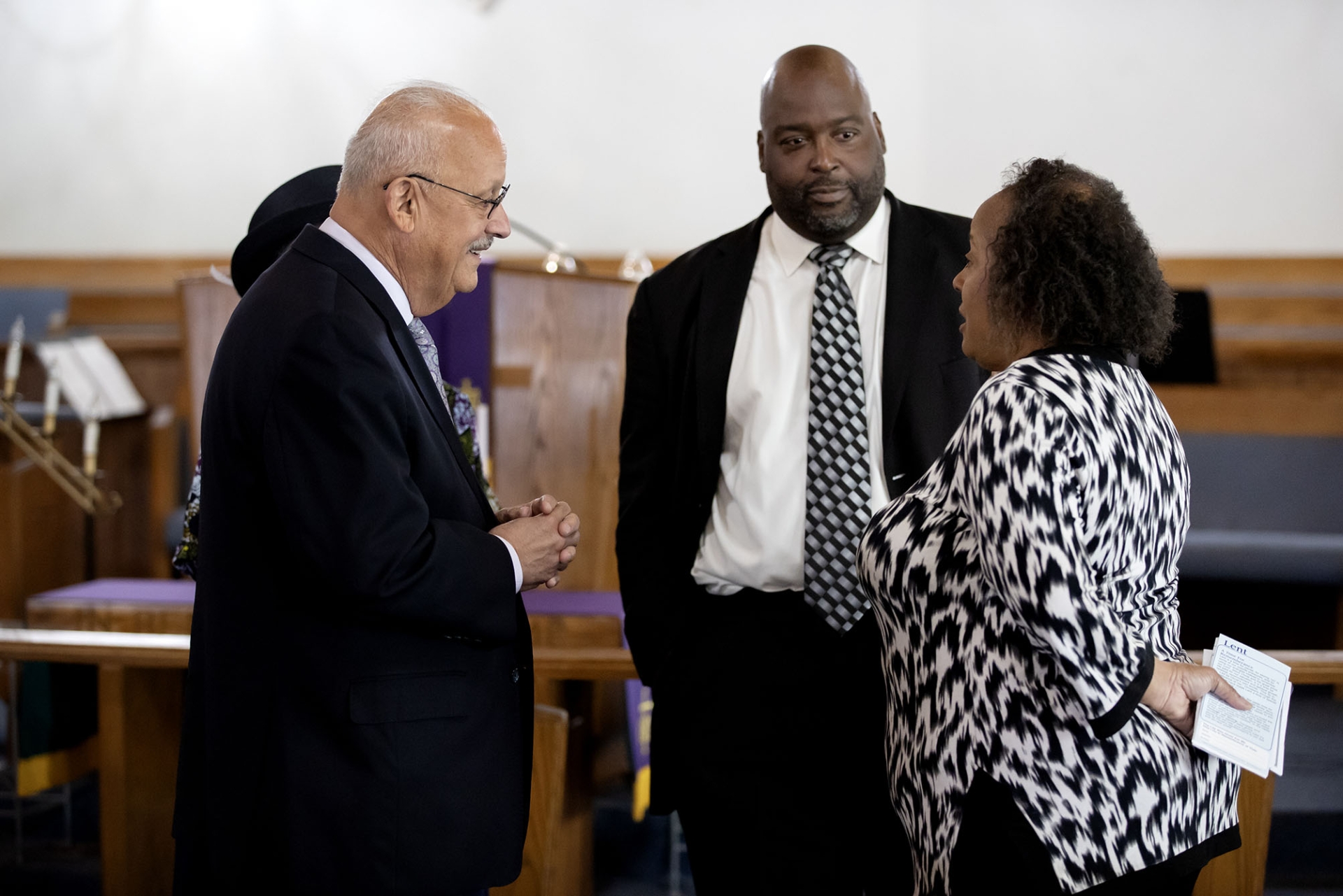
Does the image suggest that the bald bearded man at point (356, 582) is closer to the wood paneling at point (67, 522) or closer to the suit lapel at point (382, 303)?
the suit lapel at point (382, 303)

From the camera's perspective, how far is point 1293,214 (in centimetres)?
522

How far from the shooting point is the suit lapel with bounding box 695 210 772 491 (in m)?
1.79

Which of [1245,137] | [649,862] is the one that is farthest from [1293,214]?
[649,862]

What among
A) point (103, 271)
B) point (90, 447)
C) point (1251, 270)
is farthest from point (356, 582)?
point (103, 271)

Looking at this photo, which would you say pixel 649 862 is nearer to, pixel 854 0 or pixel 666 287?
pixel 666 287

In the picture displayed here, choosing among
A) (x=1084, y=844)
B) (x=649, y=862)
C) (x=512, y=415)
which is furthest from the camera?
(x=512, y=415)

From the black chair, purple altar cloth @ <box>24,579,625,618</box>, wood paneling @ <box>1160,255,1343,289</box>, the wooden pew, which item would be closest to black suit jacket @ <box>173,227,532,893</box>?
the wooden pew

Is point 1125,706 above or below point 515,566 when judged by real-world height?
below

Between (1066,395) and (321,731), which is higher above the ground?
(1066,395)

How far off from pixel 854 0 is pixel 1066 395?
200 inches

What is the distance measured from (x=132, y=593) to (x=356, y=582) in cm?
169

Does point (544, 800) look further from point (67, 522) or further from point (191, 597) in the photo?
point (67, 522)

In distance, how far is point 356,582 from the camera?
120cm

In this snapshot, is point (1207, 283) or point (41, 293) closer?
point (1207, 283)
